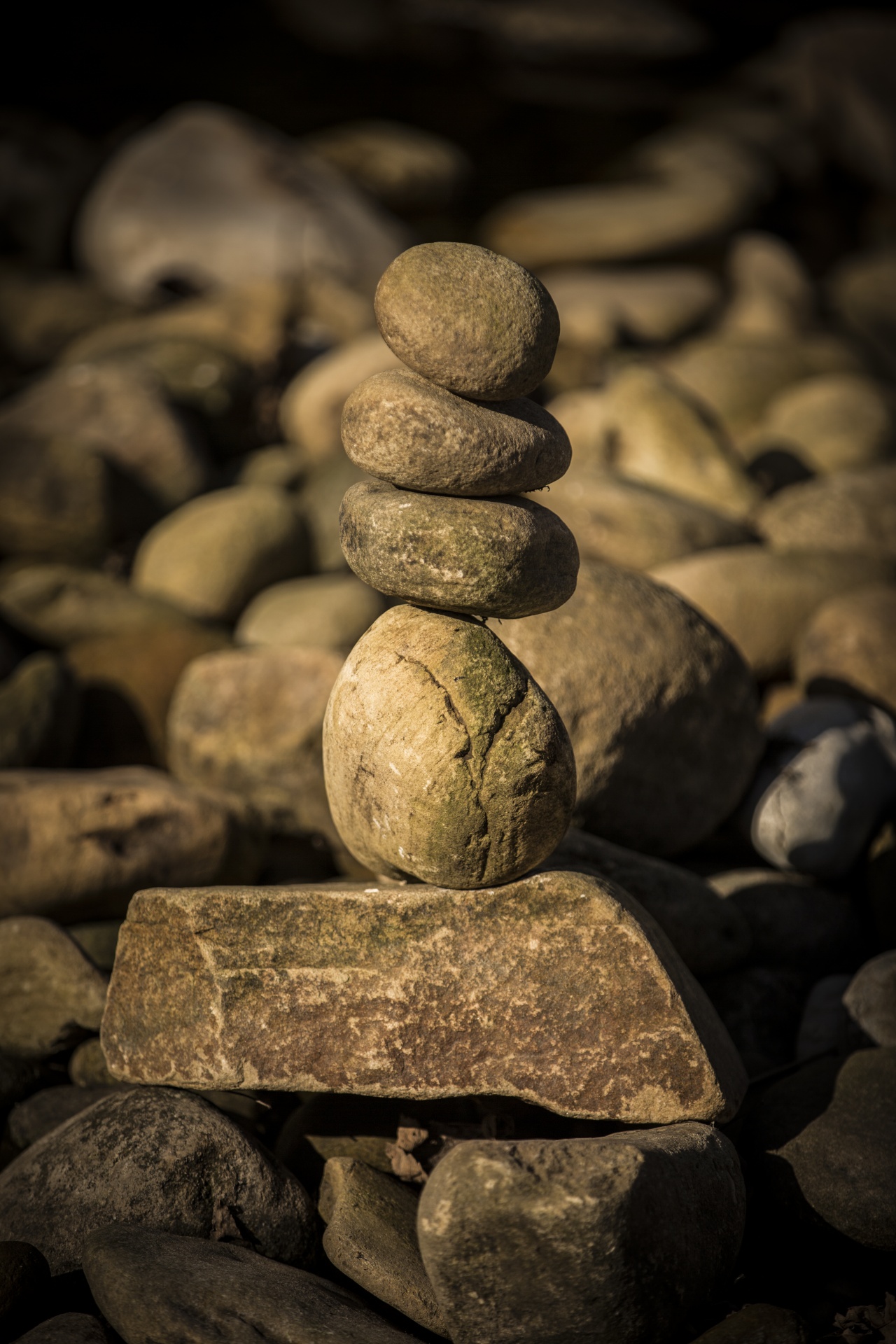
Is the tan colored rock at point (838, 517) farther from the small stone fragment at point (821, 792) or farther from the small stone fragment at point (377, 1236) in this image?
the small stone fragment at point (377, 1236)

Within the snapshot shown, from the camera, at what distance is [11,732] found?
523cm

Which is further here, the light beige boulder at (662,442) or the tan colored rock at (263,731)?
the light beige boulder at (662,442)

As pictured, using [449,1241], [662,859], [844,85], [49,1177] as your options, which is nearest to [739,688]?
[662,859]

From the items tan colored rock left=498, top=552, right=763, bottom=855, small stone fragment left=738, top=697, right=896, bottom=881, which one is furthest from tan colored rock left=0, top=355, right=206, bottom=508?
small stone fragment left=738, top=697, right=896, bottom=881

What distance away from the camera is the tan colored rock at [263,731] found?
5.20m

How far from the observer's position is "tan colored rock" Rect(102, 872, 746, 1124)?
3.00m

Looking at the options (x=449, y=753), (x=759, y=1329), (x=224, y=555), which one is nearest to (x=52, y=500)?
(x=224, y=555)

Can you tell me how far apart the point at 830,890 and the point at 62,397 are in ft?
22.0

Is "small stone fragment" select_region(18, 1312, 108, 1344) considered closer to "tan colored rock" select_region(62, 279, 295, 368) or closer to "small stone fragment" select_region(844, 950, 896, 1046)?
"small stone fragment" select_region(844, 950, 896, 1046)

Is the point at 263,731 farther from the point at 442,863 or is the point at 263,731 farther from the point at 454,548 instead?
the point at 454,548

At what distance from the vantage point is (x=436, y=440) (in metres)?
2.95

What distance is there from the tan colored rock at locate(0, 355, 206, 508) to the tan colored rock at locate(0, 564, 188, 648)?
1.54m

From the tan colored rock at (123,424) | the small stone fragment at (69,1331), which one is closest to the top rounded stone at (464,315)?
the small stone fragment at (69,1331)

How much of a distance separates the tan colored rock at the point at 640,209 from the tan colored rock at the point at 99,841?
→ 894 cm
